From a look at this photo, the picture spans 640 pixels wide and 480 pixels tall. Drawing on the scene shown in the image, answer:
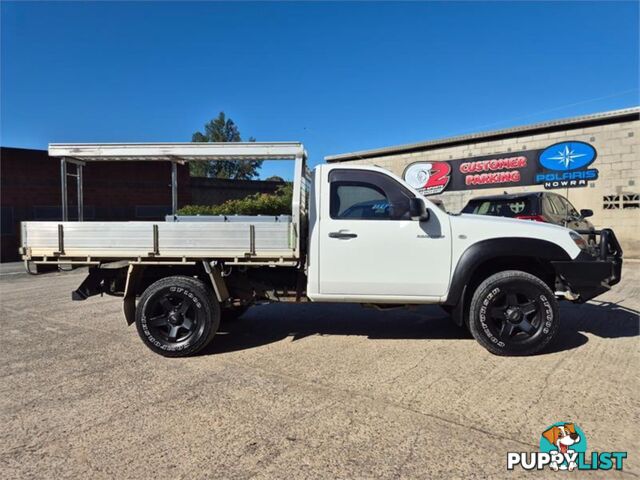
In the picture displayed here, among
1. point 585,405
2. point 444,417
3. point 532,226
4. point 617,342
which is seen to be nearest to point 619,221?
point 617,342

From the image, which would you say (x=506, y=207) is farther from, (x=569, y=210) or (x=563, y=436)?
(x=563, y=436)

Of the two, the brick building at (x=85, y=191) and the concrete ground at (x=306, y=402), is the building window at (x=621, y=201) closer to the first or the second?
the concrete ground at (x=306, y=402)

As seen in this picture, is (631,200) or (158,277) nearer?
(158,277)

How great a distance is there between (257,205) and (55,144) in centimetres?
1039

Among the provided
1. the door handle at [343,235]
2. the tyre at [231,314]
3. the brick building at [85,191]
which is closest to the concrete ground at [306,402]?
the tyre at [231,314]

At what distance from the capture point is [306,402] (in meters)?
3.48

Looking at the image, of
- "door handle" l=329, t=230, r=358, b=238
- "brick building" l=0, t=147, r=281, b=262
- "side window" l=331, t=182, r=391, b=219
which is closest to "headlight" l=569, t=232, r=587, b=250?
"side window" l=331, t=182, r=391, b=219

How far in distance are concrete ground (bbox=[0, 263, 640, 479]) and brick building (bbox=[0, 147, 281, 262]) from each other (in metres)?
14.2

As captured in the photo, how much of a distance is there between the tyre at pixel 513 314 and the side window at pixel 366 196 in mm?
1193

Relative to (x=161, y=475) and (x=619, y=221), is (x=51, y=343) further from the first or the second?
(x=619, y=221)

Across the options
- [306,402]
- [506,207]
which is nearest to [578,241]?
[306,402]

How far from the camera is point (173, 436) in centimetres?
296

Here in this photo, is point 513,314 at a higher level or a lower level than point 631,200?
A: lower

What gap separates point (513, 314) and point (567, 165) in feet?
39.4
